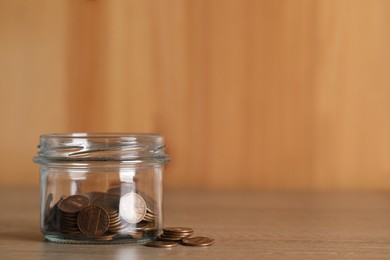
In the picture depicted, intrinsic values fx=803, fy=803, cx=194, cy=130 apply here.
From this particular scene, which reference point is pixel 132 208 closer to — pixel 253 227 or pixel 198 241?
pixel 198 241

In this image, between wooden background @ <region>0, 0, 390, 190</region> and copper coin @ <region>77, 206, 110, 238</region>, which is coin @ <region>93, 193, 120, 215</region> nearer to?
copper coin @ <region>77, 206, 110, 238</region>

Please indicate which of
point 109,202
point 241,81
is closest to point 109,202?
point 109,202

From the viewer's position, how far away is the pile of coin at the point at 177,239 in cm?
102

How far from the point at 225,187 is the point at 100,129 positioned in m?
0.39

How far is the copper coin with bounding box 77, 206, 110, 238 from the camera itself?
1000 millimetres

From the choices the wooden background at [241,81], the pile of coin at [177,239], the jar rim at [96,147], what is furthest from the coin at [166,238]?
the wooden background at [241,81]

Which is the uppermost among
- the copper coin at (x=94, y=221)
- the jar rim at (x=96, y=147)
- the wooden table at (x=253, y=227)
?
the jar rim at (x=96, y=147)

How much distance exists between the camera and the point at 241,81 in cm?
227

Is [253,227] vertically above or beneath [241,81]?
beneath

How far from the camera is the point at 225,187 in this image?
2.28 metres

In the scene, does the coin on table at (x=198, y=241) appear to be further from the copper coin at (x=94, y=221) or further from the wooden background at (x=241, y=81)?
the wooden background at (x=241, y=81)

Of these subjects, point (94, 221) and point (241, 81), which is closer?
point (94, 221)

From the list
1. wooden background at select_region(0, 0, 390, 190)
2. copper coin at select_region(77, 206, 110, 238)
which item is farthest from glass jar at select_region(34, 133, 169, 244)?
wooden background at select_region(0, 0, 390, 190)

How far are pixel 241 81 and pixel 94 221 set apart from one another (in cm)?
132
